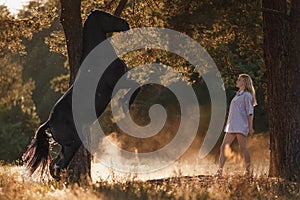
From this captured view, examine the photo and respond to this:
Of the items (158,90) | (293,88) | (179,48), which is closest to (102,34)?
(293,88)

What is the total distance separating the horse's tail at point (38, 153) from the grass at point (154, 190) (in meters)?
0.22

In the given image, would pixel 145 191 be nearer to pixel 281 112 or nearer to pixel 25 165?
pixel 25 165

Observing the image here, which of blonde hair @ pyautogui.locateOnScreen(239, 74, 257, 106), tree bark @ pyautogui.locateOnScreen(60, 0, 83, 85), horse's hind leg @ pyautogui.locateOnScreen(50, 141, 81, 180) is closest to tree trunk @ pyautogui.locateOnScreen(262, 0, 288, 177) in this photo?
blonde hair @ pyautogui.locateOnScreen(239, 74, 257, 106)

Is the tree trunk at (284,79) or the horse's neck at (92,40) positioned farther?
the tree trunk at (284,79)

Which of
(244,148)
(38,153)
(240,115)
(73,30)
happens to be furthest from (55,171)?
(240,115)

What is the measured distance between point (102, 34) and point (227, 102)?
20043 mm

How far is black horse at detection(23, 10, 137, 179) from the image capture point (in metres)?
10.5

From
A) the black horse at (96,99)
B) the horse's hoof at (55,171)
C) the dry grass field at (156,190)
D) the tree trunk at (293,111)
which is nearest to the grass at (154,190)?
the dry grass field at (156,190)

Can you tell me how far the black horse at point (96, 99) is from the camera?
10.5 metres

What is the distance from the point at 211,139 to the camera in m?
32.1

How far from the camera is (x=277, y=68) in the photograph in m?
13.1

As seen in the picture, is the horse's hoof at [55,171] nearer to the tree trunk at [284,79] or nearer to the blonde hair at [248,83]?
the blonde hair at [248,83]

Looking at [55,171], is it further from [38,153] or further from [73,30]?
[73,30]

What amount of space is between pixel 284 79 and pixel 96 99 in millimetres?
4182
